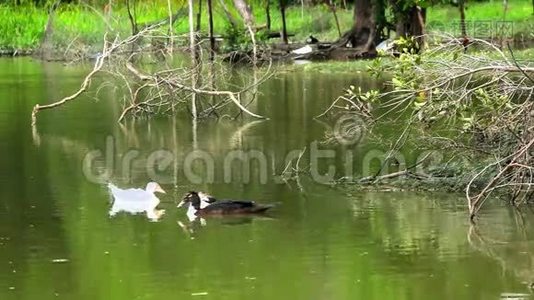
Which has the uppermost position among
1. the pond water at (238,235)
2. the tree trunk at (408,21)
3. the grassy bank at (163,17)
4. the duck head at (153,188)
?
the grassy bank at (163,17)

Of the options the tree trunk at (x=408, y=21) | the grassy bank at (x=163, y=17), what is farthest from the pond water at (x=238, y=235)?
the grassy bank at (x=163, y=17)

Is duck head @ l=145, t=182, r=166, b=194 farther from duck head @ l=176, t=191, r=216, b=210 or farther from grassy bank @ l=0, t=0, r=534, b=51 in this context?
grassy bank @ l=0, t=0, r=534, b=51

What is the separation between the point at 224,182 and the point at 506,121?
3.35m

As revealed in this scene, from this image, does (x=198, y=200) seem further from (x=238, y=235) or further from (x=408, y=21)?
(x=408, y=21)

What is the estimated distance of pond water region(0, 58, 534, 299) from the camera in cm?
820

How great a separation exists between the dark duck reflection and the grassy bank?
78.1ft

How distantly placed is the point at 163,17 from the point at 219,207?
26385 mm

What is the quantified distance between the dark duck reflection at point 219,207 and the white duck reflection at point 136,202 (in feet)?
1.22

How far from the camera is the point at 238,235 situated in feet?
32.5

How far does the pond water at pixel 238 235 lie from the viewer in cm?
820

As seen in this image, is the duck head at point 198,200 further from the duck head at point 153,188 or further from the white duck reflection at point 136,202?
the duck head at point 153,188

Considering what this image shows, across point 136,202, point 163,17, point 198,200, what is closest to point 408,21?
point 163,17

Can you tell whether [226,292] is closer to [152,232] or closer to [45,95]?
[152,232]

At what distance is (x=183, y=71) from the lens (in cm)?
A: 1833
